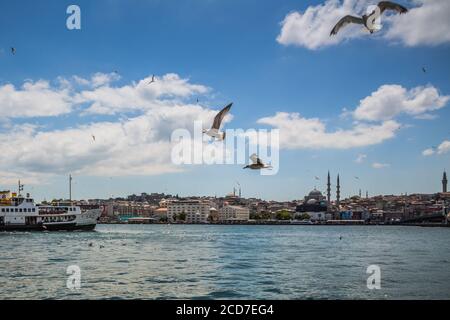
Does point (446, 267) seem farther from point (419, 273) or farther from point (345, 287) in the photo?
point (345, 287)

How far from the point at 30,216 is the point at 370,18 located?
43017 millimetres

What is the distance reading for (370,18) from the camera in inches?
249

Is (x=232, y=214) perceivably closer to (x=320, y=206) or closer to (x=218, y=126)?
(x=320, y=206)

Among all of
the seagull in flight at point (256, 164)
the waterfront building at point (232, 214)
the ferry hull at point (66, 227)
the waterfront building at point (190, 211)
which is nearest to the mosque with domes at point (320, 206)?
the waterfront building at point (232, 214)

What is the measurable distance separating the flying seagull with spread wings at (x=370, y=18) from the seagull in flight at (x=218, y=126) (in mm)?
1650

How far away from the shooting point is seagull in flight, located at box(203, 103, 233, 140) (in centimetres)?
678

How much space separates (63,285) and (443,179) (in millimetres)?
137853

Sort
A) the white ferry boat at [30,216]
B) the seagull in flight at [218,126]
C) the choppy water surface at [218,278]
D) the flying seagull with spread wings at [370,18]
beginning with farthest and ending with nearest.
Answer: the white ferry boat at [30,216]
the choppy water surface at [218,278]
the seagull in flight at [218,126]
the flying seagull with spread wings at [370,18]

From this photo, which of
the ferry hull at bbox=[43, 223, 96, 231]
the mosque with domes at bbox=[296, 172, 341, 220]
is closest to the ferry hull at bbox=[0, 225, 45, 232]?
the ferry hull at bbox=[43, 223, 96, 231]

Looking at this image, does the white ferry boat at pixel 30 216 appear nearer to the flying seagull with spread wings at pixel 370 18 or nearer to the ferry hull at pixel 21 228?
the ferry hull at pixel 21 228

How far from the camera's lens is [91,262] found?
1755 cm

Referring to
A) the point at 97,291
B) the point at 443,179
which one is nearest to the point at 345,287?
the point at 97,291

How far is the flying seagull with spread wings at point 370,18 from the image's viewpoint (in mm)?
6166

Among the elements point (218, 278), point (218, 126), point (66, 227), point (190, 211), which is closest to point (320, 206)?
point (190, 211)
